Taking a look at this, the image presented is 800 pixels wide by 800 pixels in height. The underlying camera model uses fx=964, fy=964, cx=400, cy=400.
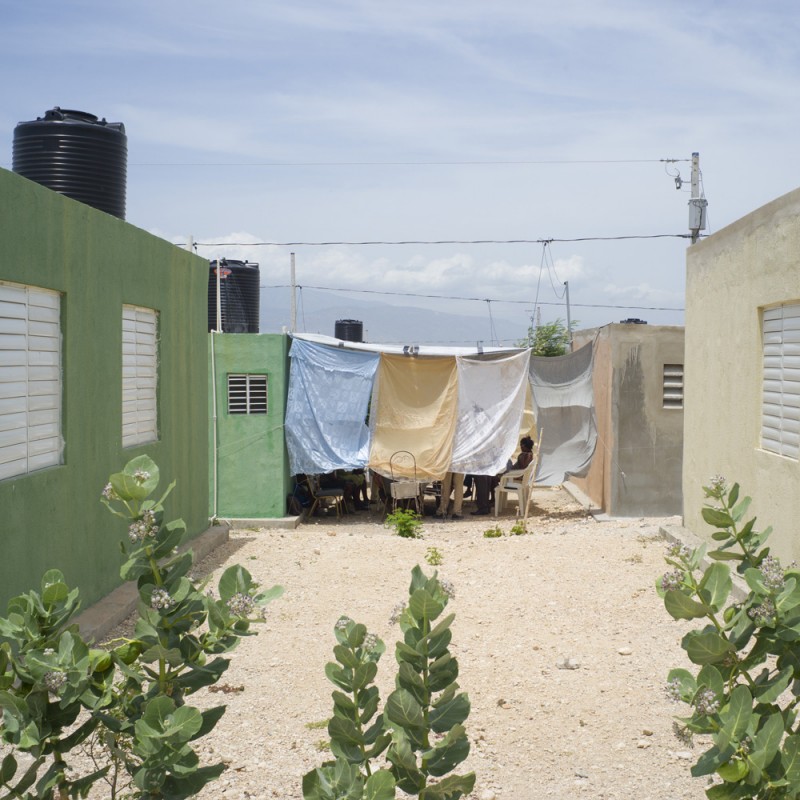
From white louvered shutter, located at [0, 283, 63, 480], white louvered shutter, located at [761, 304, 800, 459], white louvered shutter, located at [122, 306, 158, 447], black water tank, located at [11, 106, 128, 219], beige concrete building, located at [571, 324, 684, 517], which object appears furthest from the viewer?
beige concrete building, located at [571, 324, 684, 517]

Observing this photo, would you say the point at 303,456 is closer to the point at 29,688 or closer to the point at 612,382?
the point at 612,382

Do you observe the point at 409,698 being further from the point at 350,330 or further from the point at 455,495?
the point at 350,330

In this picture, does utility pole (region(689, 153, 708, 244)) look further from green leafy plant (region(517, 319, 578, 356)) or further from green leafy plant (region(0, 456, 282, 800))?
green leafy plant (region(0, 456, 282, 800))

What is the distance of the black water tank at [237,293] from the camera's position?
1750 cm

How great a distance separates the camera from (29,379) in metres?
5.57

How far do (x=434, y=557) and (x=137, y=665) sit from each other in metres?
6.82

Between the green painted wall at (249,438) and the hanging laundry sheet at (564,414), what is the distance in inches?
137

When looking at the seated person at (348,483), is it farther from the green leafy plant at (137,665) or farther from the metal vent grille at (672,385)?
the green leafy plant at (137,665)

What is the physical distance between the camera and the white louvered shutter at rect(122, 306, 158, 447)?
744cm

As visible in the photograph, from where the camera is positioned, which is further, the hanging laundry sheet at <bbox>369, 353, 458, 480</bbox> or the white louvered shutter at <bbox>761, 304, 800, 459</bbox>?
the hanging laundry sheet at <bbox>369, 353, 458, 480</bbox>

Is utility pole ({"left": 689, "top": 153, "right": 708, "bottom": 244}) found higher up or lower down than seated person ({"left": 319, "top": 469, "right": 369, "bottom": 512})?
higher up

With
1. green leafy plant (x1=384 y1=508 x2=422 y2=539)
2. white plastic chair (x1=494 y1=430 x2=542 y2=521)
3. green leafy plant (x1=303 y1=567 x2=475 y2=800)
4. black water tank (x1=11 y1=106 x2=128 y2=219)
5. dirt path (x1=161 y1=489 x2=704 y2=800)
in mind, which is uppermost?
black water tank (x1=11 y1=106 x2=128 y2=219)

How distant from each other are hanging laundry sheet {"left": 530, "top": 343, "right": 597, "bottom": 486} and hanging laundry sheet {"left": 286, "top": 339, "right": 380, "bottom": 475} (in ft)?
7.65

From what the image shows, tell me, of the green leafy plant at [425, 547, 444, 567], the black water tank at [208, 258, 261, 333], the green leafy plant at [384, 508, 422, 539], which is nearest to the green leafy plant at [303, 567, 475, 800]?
the green leafy plant at [425, 547, 444, 567]
